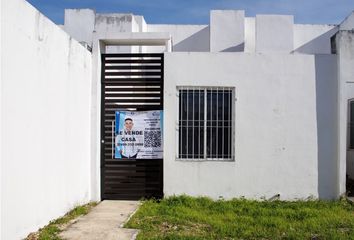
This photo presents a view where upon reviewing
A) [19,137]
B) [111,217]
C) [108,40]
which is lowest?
[111,217]

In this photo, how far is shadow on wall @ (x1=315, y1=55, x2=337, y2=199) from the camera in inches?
340

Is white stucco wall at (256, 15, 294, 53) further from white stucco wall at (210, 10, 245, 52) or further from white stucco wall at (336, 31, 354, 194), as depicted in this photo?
white stucco wall at (336, 31, 354, 194)

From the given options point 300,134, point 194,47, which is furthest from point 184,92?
point 194,47

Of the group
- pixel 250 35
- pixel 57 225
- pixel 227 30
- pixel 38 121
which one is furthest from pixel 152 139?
pixel 250 35

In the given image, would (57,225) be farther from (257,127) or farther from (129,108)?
(257,127)

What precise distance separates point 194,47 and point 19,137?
14.5 m

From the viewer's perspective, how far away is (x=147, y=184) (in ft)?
28.8

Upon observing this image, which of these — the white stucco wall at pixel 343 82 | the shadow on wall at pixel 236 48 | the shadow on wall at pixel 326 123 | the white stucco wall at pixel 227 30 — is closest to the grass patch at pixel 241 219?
the shadow on wall at pixel 326 123

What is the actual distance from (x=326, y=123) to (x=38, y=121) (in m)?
5.77

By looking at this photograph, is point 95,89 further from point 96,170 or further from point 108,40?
point 96,170

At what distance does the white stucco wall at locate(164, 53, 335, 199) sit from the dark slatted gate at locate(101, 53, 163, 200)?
0.31 metres

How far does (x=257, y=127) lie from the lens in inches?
340

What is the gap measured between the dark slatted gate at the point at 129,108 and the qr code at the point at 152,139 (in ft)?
1.12

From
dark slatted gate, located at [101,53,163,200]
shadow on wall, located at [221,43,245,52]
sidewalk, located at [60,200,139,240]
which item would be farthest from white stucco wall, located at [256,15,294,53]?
sidewalk, located at [60,200,139,240]
